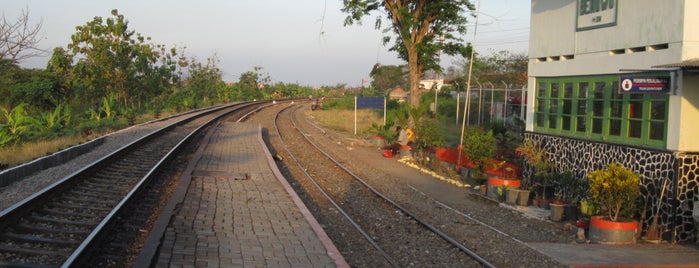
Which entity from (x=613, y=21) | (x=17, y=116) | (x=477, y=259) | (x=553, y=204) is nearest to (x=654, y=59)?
(x=613, y=21)

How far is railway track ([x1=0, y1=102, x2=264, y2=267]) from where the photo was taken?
7090 mm

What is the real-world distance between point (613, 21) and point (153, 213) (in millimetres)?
9121

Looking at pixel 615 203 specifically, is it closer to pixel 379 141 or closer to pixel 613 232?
pixel 613 232

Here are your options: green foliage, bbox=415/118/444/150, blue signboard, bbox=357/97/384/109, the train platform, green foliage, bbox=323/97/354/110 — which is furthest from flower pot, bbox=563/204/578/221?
green foliage, bbox=323/97/354/110

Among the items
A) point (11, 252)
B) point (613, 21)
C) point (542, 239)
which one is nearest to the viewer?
point (11, 252)

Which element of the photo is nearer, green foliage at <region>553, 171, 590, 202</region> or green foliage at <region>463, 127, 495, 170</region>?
green foliage at <region>553, 171, 590, 202</region>

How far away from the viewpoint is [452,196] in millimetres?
14500

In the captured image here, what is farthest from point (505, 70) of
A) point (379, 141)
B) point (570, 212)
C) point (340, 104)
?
point (570, 212)

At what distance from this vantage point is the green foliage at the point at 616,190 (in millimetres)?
10047

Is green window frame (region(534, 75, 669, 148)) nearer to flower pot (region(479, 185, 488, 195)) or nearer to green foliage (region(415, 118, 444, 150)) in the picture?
flower pot (region(479, 185, 488, 195))

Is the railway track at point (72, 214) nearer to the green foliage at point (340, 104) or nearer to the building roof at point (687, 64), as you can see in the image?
the building roof at point (687, 64)

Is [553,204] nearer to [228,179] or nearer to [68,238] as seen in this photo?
[228,179]

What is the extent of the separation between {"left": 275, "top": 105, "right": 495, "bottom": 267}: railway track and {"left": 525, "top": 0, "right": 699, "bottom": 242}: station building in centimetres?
378

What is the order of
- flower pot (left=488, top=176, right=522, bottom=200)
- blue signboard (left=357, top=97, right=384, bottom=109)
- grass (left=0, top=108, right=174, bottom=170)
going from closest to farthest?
1. flower pot (left=488, top=176, right=522, bottom=200)
2. grass (left=0, top=108, right=174, bottom=170)
3. blue signboard (left=357, top=97, right=384, bottom=109)
